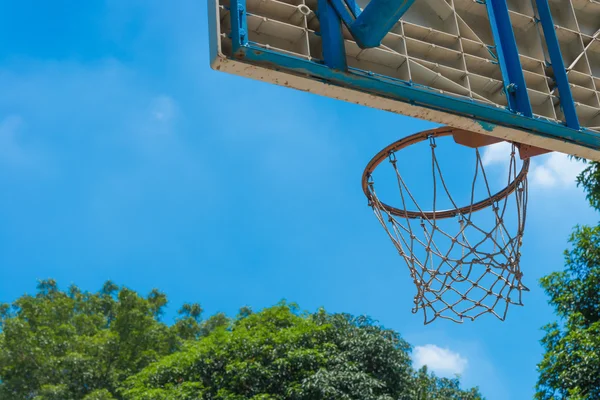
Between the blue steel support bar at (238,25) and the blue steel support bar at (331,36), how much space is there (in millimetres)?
472

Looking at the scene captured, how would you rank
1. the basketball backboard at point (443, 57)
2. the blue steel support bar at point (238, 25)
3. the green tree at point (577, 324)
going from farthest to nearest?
1. the green tree at point (577, 324)
2. the basketball backboard at point (443, 57)
3. the blue steel support bar at point (238, 25)

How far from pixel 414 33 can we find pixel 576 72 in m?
1.24

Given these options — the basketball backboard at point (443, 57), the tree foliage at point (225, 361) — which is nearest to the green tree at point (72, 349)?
the tree foliage at point (225, 361)

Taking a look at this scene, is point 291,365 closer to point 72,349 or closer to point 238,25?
point 72,349

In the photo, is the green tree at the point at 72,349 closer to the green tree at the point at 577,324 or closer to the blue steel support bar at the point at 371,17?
the green tree at the point at 577,324

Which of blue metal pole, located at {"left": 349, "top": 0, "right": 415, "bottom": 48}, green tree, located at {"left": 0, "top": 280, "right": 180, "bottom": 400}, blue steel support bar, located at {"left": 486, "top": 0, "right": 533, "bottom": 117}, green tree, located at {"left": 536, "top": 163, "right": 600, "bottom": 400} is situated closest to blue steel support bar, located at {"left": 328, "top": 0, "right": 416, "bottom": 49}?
blue metal pole, located at {"left": 349, "top": 0, "right": 415, "bottom": 48}

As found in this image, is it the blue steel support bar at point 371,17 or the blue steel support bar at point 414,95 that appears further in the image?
the blue steel support bar at point 371,17

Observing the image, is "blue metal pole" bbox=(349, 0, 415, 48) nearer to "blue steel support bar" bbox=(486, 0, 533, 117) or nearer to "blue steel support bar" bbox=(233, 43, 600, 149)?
"blue steel support bar" bbox=(233, 43, 600, 149)

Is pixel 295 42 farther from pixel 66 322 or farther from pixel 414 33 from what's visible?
pixel 66 322

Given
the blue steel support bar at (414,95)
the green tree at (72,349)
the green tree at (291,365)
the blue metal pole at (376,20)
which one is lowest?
the blue steel support bar at (414,95)

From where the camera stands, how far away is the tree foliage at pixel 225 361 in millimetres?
A: 11359

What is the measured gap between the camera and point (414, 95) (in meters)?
4.21

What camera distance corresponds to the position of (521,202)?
566 cm

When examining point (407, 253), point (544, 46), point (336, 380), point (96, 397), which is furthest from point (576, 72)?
point (96, 397)
